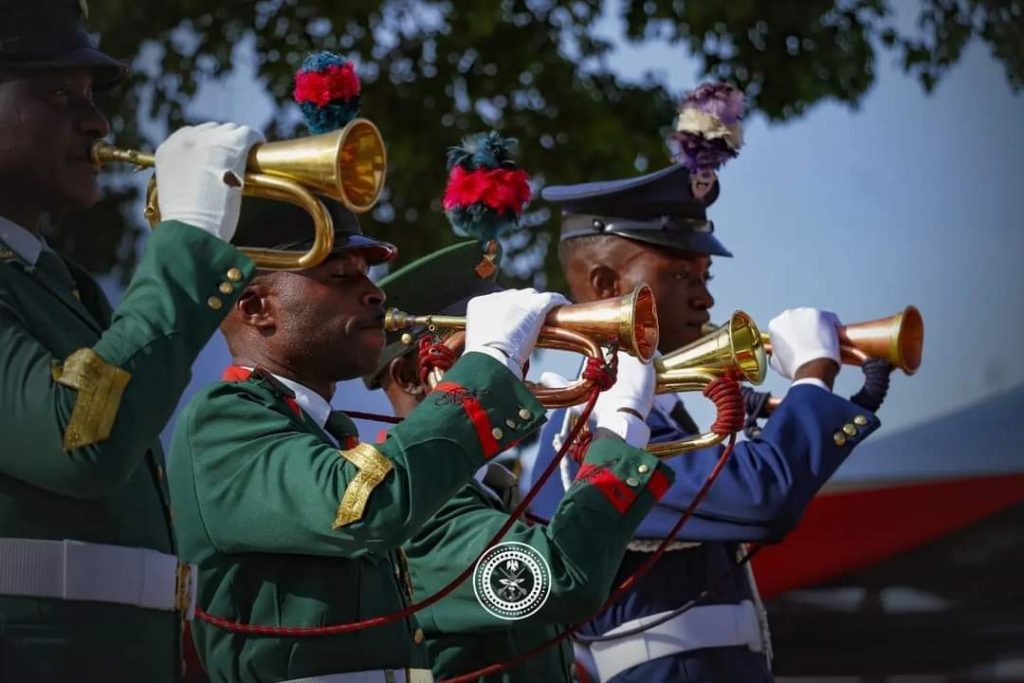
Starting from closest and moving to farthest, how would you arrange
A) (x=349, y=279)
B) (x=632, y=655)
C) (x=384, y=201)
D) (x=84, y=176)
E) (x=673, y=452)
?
(x=84, y=176) < (x=349, y=279) < (x=673, y=452) < (x=632, y=655) < (x=384, y=201)

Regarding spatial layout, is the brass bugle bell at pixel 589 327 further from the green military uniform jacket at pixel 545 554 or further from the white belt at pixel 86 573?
the white belt at pixel 86 573

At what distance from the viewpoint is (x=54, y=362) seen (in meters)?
2.80

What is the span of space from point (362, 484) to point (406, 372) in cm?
150

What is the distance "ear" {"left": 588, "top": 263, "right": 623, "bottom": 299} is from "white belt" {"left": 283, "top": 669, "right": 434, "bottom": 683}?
6.15 ft

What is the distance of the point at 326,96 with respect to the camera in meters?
3.56

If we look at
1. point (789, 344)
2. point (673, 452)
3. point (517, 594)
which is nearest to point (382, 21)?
point (789, 344)

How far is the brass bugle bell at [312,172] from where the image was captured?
2.92 metres

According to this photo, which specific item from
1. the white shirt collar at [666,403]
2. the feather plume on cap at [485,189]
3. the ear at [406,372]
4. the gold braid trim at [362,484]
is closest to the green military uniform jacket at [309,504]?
the gold braid trim at [362,484]

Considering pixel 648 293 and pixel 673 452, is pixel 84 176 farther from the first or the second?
pixel 673 452

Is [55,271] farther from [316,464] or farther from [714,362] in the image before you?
[714,362]

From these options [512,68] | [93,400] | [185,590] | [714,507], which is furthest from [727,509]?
[512,68]

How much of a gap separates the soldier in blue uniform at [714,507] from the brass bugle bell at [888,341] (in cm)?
7

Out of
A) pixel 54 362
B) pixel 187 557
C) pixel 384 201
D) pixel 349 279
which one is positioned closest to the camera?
pixel 54 362

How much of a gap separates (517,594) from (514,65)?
508 centimetres
